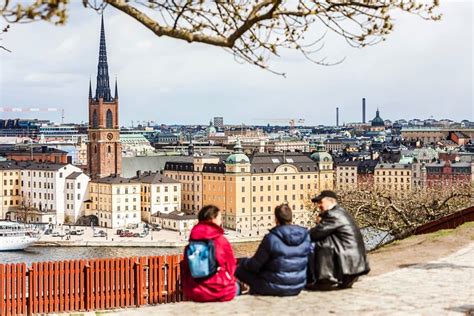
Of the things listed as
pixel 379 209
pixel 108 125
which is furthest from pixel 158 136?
pixel 379 209

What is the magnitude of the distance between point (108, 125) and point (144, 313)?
65.0 m

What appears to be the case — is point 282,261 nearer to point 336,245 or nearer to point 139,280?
point 336,245

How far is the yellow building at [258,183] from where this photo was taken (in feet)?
194

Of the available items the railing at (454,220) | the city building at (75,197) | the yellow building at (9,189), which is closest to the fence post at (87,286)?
the railing at (454,220)

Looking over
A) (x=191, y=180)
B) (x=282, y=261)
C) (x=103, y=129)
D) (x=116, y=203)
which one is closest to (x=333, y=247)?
(x=282, y=261)

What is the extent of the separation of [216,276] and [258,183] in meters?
54.5

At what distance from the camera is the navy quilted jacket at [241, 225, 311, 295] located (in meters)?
6.21

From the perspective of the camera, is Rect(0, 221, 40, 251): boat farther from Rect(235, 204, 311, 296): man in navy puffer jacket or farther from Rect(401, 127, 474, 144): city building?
Rect(401, 127, 474, 144): city building

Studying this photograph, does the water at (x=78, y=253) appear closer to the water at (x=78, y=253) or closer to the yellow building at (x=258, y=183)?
the water at (x=78, y=253)

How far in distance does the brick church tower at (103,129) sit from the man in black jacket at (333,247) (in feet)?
201

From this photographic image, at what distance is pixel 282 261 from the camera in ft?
20.4

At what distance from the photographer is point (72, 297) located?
28.9ft

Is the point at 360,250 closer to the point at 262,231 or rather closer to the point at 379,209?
the point at 379,209

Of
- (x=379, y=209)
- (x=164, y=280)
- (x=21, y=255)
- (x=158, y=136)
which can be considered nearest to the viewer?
(x=164, y=280)
